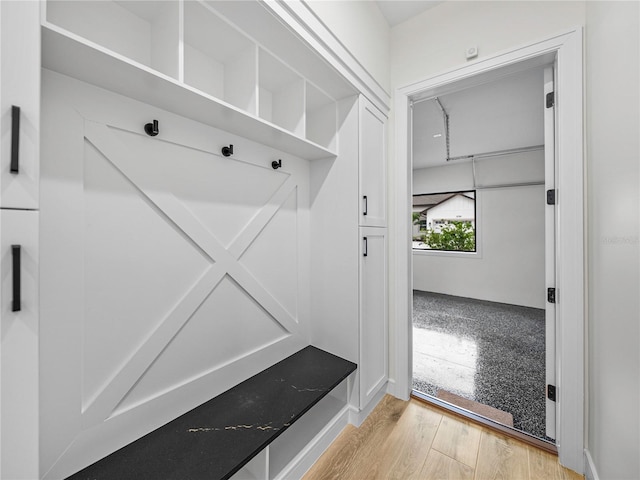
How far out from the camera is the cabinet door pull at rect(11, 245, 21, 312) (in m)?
0.54

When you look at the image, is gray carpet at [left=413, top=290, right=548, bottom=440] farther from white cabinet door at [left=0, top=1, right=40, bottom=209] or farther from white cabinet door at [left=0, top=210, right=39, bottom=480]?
white cabinet door at [left=0, top=1, right=40, bottom=209]

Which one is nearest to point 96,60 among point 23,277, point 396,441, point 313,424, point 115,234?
point 115,234

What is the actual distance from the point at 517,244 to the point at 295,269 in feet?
14.7

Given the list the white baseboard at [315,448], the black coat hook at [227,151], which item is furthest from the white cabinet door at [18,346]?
the white baseboard at [315,448]

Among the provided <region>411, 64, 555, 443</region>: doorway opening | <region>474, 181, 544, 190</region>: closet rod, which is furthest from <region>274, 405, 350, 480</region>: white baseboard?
<region>474, 181, 544, 190</region>: closet rod

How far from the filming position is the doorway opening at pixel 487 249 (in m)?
2.01

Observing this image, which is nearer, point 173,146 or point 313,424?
point 173,146

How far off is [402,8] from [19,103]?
Result: 228 cm

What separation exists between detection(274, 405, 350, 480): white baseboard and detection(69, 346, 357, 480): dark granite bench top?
12.5 inches

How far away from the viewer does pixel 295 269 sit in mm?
1812

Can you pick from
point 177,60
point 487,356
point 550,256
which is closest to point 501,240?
point 487,356

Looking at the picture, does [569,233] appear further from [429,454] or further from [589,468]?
[429,454]

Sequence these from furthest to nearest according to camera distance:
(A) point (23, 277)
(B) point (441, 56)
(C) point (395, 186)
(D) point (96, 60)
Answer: (C) point (395, 186) < (B) point (441, 56) < (D) point (96, 60) < (A) point (23, 277)

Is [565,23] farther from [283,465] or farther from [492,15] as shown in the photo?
[283,465]
